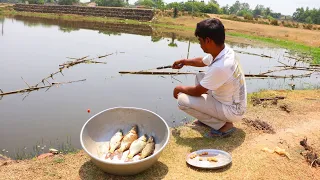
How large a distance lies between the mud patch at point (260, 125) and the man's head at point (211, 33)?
191cm

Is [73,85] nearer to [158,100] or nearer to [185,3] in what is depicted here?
[158,100]

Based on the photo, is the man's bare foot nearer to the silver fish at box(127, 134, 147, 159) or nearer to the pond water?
the silver fish at box(127, 134, 147, 159)

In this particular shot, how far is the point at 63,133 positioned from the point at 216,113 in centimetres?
300

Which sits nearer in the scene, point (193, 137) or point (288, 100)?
point (193, 137)

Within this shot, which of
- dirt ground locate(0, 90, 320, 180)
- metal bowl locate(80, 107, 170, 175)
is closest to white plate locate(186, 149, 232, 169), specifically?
dirt ground locate(0, 90, 320, 180)

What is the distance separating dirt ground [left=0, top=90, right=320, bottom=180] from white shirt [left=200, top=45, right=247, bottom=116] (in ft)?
2.04

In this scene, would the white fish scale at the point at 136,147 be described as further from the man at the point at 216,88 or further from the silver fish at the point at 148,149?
the man at the point at 216,88

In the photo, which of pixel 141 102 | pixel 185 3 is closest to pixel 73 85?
pixel 141 102

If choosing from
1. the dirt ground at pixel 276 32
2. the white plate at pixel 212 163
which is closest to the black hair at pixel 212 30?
the white plate at pixel 212 163

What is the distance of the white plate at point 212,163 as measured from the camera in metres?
3.89

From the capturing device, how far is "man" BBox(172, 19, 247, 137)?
4.04 m

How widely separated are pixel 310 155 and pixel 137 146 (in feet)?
8.24

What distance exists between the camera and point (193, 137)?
4.84m

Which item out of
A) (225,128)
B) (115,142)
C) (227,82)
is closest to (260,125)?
(225,128)
